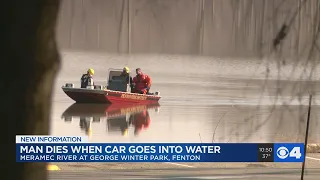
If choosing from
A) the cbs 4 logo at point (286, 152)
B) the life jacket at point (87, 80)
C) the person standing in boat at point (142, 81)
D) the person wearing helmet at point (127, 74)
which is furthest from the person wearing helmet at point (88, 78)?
the cbs 4 logo at point (286, 152)

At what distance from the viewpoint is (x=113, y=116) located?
586 cm

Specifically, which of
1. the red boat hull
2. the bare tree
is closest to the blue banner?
the red boat hull

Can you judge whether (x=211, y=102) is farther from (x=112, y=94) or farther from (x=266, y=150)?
(x=112, y=94)

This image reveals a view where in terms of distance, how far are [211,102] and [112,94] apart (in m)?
1.09

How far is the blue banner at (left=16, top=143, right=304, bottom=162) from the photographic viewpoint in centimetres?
569

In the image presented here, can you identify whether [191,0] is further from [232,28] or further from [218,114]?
[218,114]

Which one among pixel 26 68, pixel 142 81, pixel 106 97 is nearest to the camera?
pixel 26 68

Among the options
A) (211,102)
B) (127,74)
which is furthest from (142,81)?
(211,102)

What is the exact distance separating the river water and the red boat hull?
0.09 meters

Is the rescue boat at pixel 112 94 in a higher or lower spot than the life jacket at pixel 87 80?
lower

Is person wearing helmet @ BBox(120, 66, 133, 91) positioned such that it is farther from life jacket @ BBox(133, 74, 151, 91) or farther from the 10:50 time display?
the 10:50 time display

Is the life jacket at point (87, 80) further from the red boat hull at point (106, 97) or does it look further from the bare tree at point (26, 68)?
the bare tree at point (26, 68)

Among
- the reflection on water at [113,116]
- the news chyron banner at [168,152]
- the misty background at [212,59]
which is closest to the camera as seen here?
the news chyron banner at [168,152]

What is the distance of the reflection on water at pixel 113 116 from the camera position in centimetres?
575
